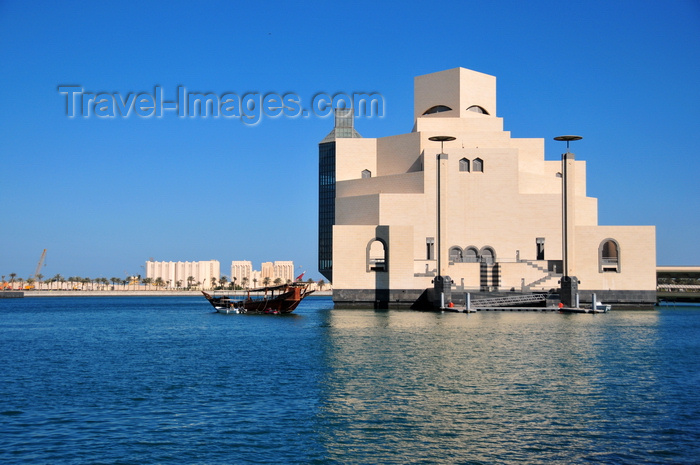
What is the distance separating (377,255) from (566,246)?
16.3 m

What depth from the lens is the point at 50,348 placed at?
36.1 metres

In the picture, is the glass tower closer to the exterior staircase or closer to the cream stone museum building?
the cream stone museum building

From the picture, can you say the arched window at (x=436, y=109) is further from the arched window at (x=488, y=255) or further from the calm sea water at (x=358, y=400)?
the calm sea water at (x=358, y=400)

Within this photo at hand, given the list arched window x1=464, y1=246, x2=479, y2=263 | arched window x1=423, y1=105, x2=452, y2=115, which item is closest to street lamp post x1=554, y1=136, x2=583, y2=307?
arched window x1=464, y1=246, x2=479, y2=263

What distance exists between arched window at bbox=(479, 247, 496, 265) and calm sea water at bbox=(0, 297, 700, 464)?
27.7 m

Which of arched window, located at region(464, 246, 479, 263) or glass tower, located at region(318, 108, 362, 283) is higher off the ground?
glass tower, located at region(318, 108, 362, 283)

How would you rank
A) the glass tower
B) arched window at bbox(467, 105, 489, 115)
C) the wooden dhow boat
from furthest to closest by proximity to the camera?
1. the glass tower
2. arched window at bbox(467, 105, 489, 115)
3. the wooden dhow boat

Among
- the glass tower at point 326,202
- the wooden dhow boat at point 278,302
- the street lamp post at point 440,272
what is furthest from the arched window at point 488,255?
the glass tower at point 326,202

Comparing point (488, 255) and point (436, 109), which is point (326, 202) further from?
point (488, 255)

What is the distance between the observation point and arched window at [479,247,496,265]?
66.1m

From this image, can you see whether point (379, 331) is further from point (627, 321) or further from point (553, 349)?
point (627, 321)

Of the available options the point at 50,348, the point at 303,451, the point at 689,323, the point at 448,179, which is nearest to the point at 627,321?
the point at 689,323

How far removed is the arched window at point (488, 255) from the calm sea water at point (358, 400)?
27667 mm

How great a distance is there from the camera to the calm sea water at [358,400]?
606 inches
